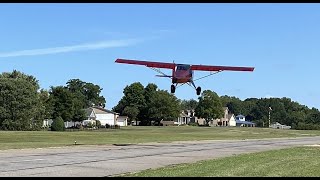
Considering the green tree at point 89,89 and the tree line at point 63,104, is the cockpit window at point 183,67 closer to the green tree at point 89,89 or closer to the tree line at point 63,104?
the tree line at point 63,104

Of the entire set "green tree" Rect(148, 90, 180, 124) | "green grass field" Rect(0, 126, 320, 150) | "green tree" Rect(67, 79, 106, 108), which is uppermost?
"green tree" Rect(67, 79, 106, 108)

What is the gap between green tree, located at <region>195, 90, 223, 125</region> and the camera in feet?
Answer: 473

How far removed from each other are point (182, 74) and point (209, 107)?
103 m

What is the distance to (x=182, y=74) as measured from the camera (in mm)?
42062

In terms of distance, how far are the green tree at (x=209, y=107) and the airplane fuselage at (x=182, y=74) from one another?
102 m

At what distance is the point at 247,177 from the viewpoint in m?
15.4

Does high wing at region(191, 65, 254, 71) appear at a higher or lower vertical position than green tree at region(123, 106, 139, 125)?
higher

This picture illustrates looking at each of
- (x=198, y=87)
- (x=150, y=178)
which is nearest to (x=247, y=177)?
(x=150, y=178)

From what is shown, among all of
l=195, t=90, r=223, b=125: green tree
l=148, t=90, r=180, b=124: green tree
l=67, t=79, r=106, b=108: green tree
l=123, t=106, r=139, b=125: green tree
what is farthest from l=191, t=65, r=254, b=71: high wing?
l=67, t=79, r=106, b=108: green tree

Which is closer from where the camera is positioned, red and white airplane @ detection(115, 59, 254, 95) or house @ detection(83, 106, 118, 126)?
red and white airplane @ detection(115, 59, 254, 95)

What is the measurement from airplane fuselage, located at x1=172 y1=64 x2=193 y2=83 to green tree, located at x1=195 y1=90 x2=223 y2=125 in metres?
102

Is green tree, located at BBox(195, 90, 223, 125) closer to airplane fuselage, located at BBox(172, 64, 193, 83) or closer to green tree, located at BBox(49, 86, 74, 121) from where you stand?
green tree, located at BBox(49, 86, 74, 121)

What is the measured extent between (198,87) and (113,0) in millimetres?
33100

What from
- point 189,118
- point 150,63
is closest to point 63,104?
point 150,63
